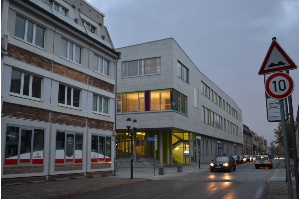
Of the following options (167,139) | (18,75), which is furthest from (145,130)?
(18,75)

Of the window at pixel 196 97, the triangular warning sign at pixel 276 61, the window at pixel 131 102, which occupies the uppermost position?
the window at pixel 196 97

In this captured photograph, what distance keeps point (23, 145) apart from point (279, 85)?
47.9ft

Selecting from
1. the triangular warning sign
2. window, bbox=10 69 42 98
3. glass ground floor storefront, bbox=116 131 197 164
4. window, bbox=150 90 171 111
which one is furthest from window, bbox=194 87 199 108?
the triangular warning sign

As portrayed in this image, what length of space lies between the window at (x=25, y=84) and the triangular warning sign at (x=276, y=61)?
A: 14.0 m

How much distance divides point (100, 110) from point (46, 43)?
7.11 m

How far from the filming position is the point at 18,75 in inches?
696

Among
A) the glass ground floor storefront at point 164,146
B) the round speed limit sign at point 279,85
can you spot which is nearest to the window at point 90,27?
the glass ground floor storefront at point 164,146

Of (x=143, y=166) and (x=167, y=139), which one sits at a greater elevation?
(x=167, y=139)

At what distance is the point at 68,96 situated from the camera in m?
21.6

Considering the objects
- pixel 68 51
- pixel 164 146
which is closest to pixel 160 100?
pixel 164 146

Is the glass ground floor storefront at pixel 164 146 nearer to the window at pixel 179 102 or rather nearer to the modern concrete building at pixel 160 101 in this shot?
the modern concrete building at pixel 160 101

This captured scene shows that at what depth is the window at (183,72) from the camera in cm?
4434

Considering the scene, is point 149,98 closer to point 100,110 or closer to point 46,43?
point 100,110

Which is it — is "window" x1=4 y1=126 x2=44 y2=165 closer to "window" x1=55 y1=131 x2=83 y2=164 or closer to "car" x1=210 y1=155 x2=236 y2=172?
"window" x1=55 y1=131 x2=83 y2=164
